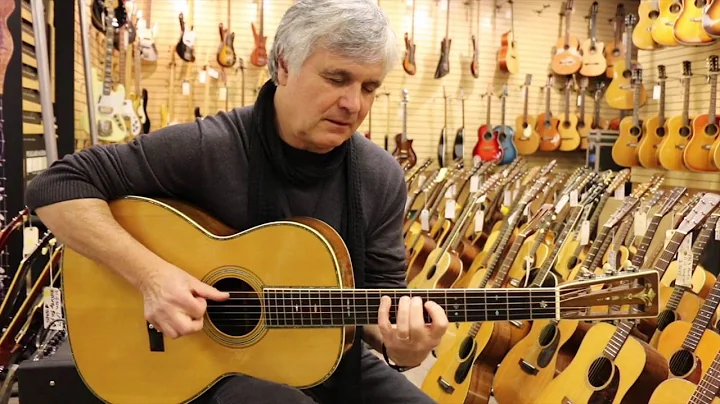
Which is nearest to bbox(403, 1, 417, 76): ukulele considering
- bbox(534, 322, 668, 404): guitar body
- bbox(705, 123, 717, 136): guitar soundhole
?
bbox(705, 123, 717, 136): guitar soundhole

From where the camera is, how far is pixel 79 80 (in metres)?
5.15

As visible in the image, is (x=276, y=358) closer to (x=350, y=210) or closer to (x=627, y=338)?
(x=350, y=210)

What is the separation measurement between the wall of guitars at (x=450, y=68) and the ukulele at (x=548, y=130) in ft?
0.04

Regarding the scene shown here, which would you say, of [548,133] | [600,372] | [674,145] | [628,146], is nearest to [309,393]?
[600,372]

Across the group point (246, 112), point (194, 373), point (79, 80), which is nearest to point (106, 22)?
point (79, 80)

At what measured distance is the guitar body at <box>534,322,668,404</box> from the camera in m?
2.20

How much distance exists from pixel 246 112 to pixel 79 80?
13.6 ft

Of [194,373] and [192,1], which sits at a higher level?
[192,1]

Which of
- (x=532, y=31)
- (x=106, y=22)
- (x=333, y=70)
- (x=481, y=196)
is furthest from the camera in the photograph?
(x=532, y=31)

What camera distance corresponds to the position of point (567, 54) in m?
7.12

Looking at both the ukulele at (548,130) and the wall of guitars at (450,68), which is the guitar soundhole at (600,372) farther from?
the ukulele at (548,130)

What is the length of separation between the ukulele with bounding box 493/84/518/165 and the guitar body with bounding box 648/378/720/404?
4951 mm

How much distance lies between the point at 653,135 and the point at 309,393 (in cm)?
432

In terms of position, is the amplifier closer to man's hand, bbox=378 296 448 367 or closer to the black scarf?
the black scarf
